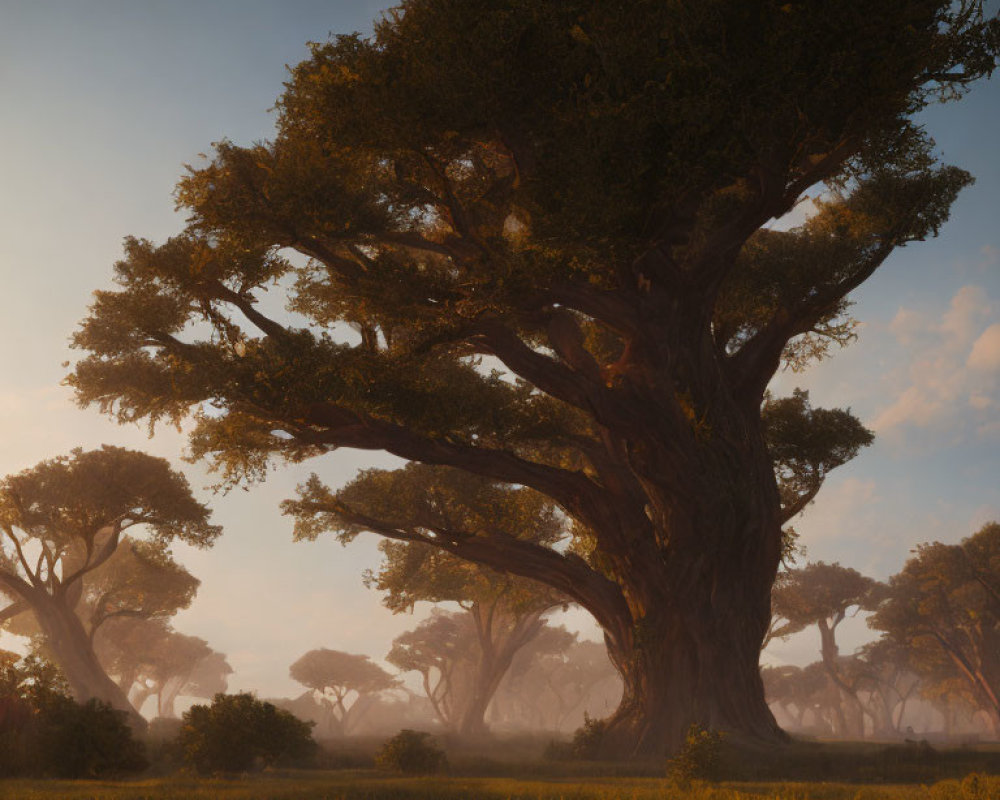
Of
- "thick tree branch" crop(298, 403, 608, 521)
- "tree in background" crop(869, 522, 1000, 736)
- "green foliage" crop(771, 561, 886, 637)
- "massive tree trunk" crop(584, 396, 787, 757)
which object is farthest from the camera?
"green foliage" crop(771, 561, 886, 637)

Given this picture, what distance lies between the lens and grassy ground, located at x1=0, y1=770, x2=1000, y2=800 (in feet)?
34.8

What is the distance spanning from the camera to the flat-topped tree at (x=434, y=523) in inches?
988

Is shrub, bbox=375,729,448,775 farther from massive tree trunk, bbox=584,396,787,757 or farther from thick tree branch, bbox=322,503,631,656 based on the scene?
thick tree branch, bbox=322,503,631,656

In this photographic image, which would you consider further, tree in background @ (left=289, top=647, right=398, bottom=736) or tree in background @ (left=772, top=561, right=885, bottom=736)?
tree in background @ (left=289, top=647, right=398, bottom=736)

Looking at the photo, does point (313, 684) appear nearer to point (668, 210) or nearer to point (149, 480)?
point (149, 480)

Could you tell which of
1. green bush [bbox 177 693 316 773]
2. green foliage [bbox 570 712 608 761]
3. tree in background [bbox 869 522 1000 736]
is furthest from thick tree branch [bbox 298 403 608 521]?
tree in background [bbox 869 522 1000 736]

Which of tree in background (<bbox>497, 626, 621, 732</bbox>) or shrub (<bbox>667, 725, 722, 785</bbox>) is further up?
shrub (<bbox>667, 725, 722, 785</bbox>)

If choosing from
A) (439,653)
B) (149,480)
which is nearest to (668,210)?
(149,480)

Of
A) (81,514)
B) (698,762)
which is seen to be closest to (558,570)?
(698,762)

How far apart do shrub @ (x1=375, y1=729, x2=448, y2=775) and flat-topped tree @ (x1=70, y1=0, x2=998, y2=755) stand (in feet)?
19.5

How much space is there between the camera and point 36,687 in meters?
18.7

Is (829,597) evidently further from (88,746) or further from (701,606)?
(88,746)

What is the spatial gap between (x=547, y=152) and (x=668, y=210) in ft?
9.41

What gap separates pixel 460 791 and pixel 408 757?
242 inches
